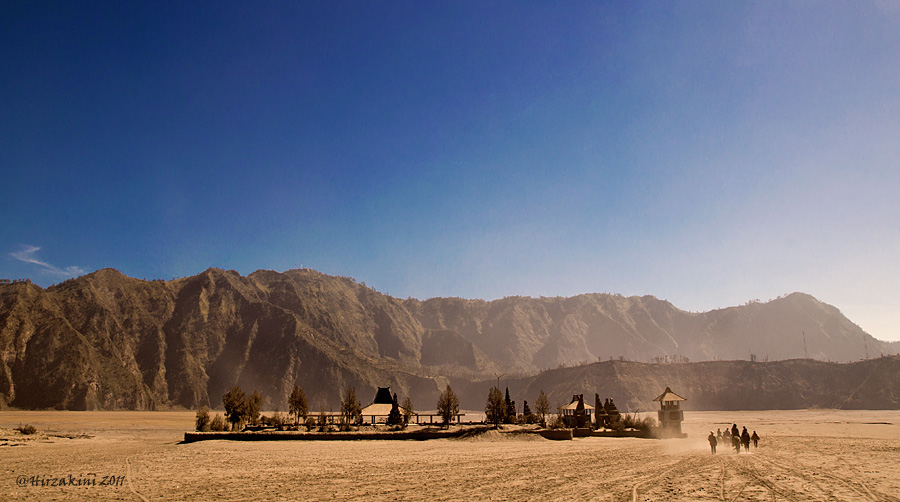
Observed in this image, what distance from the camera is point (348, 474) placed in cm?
2150

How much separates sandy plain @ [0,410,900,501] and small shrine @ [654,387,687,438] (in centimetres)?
1221

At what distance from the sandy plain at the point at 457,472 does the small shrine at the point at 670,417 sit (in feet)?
40.1

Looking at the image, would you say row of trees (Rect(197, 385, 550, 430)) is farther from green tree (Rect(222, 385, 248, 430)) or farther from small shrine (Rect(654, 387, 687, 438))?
small shrine (Rect(654, 387, 687, 438))

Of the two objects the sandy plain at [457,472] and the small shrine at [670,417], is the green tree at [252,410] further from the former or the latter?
the small shrine at [670,417]

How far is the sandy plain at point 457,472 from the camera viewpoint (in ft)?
55.0

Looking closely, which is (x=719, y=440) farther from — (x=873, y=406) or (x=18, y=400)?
(x=18, y=400)

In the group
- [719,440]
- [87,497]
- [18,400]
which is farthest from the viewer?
[18,400]

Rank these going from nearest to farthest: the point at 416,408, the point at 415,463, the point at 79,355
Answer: the point at 415,463 → the point at 79,355 → the point at 416,408

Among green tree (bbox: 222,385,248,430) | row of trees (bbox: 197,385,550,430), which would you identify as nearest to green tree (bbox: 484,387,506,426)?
row of trees (bbox: 197,385,550,430)

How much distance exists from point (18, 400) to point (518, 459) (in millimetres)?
127129

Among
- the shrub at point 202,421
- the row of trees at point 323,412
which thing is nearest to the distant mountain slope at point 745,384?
the row of trees at point 323,412

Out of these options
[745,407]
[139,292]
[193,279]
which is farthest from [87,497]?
[193,279]

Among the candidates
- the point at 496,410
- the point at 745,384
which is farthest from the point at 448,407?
the point at 745,384

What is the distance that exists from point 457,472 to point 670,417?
1346 inches
